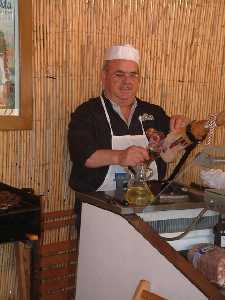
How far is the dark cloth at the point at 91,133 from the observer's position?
206 cm

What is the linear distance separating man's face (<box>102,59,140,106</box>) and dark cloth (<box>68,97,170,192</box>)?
0.07 metres

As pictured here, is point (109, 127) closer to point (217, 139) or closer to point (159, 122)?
point (159, 122)

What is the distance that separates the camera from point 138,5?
2.54 meters

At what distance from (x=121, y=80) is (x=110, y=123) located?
228 millimetres

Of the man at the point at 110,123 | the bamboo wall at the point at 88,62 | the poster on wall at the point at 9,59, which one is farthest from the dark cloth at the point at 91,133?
the poster on wall at the point at 9,59

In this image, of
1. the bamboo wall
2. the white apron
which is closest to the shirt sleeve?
the white apron

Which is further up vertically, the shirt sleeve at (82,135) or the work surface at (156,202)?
the shirt sleeve at (82,135)

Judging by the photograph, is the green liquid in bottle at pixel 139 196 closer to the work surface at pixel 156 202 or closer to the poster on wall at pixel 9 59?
the work surface at pixel 156 202

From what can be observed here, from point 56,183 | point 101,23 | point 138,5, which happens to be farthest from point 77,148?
point 138,5

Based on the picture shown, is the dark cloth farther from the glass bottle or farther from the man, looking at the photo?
the glass bottle

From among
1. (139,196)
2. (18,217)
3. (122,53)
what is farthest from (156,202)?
(122,53)

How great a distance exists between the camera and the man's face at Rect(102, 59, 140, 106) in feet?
7.23

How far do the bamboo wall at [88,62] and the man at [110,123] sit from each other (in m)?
0.21

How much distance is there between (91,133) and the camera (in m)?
2.13
